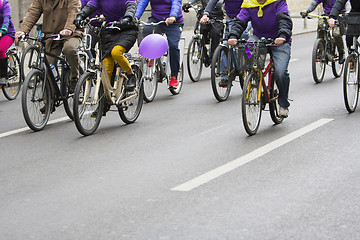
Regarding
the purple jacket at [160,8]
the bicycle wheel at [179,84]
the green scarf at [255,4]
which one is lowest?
the bicycle wheel at [179,84]

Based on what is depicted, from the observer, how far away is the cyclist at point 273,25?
9273 mm

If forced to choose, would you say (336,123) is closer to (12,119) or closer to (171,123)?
(171,123)

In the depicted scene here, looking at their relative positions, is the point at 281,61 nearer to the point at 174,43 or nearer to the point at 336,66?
the point at 174,43

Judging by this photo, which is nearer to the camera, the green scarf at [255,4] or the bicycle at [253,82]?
the bicycle at [253,82]

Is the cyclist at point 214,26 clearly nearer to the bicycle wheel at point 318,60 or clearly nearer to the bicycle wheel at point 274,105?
the bicycle wheel at point 318,60

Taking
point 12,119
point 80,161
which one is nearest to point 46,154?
point 80,161

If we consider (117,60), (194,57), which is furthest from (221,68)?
(117,60)

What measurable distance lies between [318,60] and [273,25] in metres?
4.71

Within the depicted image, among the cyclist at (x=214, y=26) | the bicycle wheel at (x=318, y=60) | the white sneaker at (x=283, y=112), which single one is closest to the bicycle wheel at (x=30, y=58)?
the cyclist at (x=214, y=26)

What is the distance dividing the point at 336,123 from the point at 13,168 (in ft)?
13.4

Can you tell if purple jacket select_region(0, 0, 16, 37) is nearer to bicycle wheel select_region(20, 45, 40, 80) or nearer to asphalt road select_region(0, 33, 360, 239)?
bicycle wheel select_region(20, 45, 40, 80)

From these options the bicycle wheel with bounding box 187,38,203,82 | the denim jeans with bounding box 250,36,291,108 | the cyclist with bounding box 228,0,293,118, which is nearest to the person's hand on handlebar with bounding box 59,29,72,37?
the cyclist with bounding box 228,0,293,118

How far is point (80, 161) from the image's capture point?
8180 mm

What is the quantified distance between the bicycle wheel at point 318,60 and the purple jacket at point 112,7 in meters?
4.62
